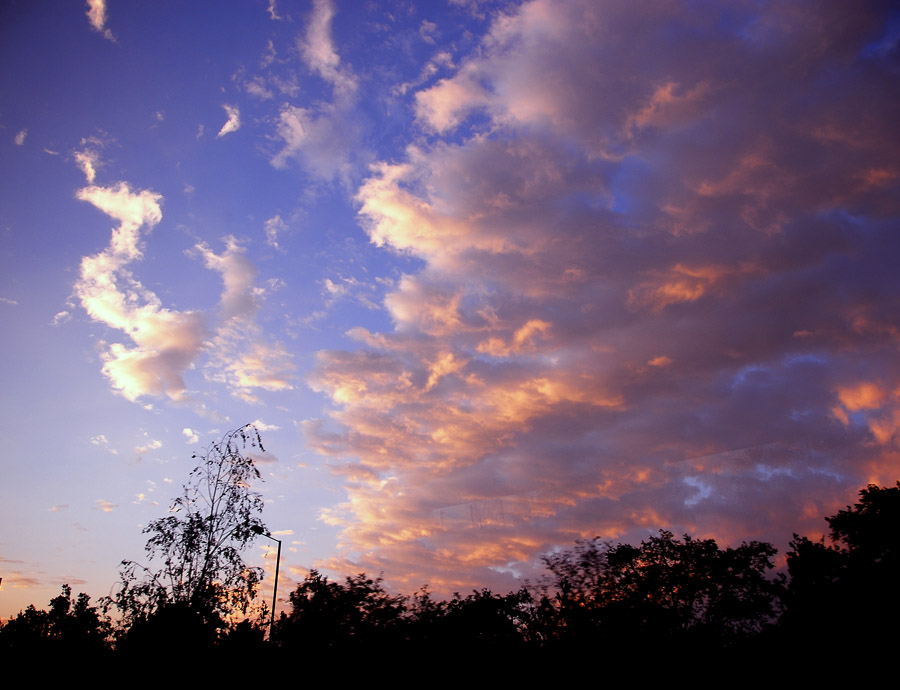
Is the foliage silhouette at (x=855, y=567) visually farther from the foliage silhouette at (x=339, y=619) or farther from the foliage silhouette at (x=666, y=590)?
the foliage silhouette at (x=339, y=619)

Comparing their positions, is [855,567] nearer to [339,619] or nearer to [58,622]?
[339,619]

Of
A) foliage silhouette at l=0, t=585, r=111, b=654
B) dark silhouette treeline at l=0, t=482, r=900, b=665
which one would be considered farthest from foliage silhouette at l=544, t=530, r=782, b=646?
foliage silhouette at l=0, t=585, r=111, b=654

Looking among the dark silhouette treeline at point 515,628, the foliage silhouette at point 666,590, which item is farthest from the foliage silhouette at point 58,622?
the foliage silhouette at point 666,590

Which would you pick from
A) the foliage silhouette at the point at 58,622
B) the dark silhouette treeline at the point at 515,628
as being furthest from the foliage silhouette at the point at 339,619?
the foliage silhouette at the point at 58,622

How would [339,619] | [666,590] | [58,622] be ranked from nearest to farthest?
[339,619] < [666,590] < [58,622]

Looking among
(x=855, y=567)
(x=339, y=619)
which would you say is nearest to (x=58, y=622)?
(x=339, y=619)

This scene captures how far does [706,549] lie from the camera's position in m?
53.7

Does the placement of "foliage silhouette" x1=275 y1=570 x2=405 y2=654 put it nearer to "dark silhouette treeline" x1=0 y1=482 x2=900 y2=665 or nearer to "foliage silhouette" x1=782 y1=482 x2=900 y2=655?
"dark silhouette treeline" x1=0 y1=482 x2=900 y2=665

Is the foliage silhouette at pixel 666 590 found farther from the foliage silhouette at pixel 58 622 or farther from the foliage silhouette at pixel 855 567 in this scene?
the foliage silhouette at pixel 58 622

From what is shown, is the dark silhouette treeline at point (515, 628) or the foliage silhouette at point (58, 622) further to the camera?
the foliage silhouette at point (58, 622)

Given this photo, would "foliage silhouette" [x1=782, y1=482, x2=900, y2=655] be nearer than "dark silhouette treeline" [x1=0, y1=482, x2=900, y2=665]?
No

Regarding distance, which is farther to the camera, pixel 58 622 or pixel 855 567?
pixel 58 622

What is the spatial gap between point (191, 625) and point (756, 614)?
4789cm

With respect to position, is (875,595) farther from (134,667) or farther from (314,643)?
(134,667)
